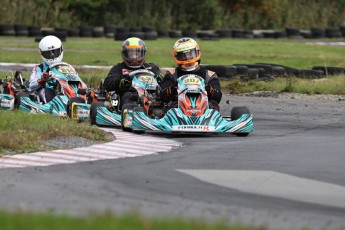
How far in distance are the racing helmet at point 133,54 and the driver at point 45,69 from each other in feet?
4.05

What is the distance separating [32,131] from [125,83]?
3.56 metres

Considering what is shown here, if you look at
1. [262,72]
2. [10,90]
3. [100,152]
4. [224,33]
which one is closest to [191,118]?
[100,152]

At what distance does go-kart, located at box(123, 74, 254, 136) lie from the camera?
40.5 feet

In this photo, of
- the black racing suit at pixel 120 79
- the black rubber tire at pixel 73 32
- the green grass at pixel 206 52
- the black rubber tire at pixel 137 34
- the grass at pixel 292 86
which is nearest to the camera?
the black racing suit at pixel 120 79

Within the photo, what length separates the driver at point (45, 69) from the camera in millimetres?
15094

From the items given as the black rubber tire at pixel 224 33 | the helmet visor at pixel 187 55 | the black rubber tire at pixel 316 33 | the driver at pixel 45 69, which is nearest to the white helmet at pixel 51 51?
the driver at pixel 45 69

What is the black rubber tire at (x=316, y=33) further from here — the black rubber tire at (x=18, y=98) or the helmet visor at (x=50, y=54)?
the black rubber tire at (x=18, y=98)

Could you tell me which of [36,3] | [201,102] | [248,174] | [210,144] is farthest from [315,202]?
[36,3]

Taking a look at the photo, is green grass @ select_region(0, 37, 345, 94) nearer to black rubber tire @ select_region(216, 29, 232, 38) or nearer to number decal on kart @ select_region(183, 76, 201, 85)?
black rubber tire @ select_region(216, 29, 232, 38)

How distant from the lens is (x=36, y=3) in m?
42.8

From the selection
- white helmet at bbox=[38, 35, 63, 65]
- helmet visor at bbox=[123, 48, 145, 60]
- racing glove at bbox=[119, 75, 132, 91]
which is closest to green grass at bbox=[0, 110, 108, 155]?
racing glove at bbox=[119, 75, 132, 91]

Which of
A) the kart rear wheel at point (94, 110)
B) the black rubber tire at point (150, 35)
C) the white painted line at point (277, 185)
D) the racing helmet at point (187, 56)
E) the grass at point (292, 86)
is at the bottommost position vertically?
the white painted line at point (277, 185)

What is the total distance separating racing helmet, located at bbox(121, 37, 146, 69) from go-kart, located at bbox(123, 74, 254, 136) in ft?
6.51

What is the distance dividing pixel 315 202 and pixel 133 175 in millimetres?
1750
